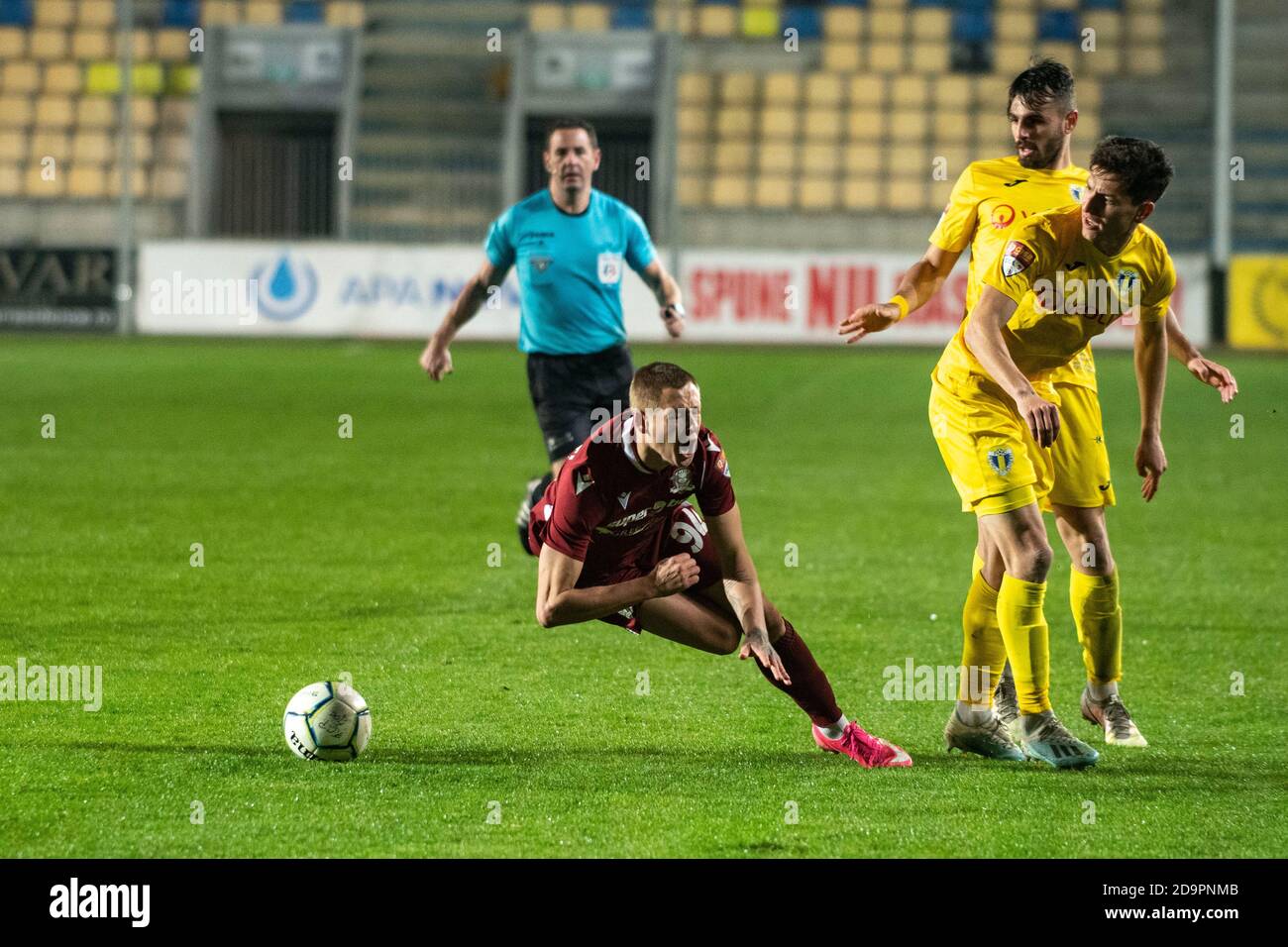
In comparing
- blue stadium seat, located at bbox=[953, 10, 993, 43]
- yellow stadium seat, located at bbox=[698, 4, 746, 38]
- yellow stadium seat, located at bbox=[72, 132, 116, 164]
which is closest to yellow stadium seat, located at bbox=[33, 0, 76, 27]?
yellow stadium seat, located at bbox=[72, 132, 116, 164]

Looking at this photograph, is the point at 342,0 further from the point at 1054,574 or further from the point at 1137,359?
the point at 1137,359

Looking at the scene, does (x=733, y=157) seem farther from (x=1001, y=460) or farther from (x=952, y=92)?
(x=1001, y=460)

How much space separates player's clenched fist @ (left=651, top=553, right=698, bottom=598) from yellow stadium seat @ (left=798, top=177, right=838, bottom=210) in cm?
2268

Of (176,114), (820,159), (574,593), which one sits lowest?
(574,593)

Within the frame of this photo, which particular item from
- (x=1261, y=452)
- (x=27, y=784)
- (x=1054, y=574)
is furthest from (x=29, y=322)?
(x=27, y=784)

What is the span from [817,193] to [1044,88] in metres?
22.4

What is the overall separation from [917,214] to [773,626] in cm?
2154

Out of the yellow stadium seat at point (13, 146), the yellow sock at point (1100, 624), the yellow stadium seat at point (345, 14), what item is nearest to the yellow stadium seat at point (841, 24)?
the yellow stadium seat at point (345, 14)

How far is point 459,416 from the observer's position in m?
16.0

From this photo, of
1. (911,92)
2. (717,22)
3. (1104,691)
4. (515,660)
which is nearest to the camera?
(1104,691)

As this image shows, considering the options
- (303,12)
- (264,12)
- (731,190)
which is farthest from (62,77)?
(731,190)

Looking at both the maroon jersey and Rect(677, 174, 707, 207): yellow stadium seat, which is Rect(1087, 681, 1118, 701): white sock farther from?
Rect(677, 174, 707, 207): yellow stadium seat

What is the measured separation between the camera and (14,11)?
30.2 m
